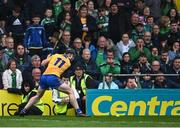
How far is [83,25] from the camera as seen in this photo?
23359mm

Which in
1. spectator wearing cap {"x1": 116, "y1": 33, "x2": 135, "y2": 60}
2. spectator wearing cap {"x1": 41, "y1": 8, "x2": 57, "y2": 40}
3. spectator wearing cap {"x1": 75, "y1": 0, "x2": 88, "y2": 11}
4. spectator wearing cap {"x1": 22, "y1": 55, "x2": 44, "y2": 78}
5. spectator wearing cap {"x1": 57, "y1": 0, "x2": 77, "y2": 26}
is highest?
spectator wearing cap {"x1": 75, "y1": 0, "x2": 88, "y2": 11}

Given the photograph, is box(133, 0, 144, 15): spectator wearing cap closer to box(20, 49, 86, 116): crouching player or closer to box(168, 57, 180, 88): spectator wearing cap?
box(168, 57, 180, 88): spectator wearing cap

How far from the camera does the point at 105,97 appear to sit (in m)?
20.7

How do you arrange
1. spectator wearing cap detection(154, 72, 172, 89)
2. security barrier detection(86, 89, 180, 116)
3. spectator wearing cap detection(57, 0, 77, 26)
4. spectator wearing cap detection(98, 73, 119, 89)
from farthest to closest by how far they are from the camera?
1. spectator wearing cap detection(57, 0, 77, 26)
2. spectator wearing cap detection(154, 72, 172, 89)
3. spectator wearing cap detection(98, 73, 119, 89)
4. security barrier detection(86, 89, 180, 116)

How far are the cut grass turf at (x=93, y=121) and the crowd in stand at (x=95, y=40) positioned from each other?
6.60 ft

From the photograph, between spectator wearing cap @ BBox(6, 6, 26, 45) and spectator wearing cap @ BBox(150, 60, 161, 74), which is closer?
spectator wearing cap @ BBox(150, 60, 161, 74)

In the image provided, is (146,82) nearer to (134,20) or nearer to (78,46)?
(78,46)

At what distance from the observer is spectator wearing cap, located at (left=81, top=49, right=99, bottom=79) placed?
71.2 ft

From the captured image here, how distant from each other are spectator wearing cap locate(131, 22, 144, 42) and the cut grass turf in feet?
14.9

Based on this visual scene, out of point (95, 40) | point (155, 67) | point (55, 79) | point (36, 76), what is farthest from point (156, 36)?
point (55, 79)

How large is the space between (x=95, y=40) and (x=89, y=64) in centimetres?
173

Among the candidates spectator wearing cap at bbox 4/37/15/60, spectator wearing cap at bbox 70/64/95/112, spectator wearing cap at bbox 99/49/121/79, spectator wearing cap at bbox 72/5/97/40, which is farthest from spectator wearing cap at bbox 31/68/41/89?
spectator wearing cap at bbox 72/5/97/40

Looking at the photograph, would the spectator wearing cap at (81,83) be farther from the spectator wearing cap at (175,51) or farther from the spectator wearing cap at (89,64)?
the spectator wearing cap at (175,51)

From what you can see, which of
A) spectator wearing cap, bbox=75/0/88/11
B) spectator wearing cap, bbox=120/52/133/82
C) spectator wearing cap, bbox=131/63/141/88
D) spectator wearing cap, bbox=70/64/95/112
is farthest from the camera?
spectator wearing cap, bbox=75/0/88/11
